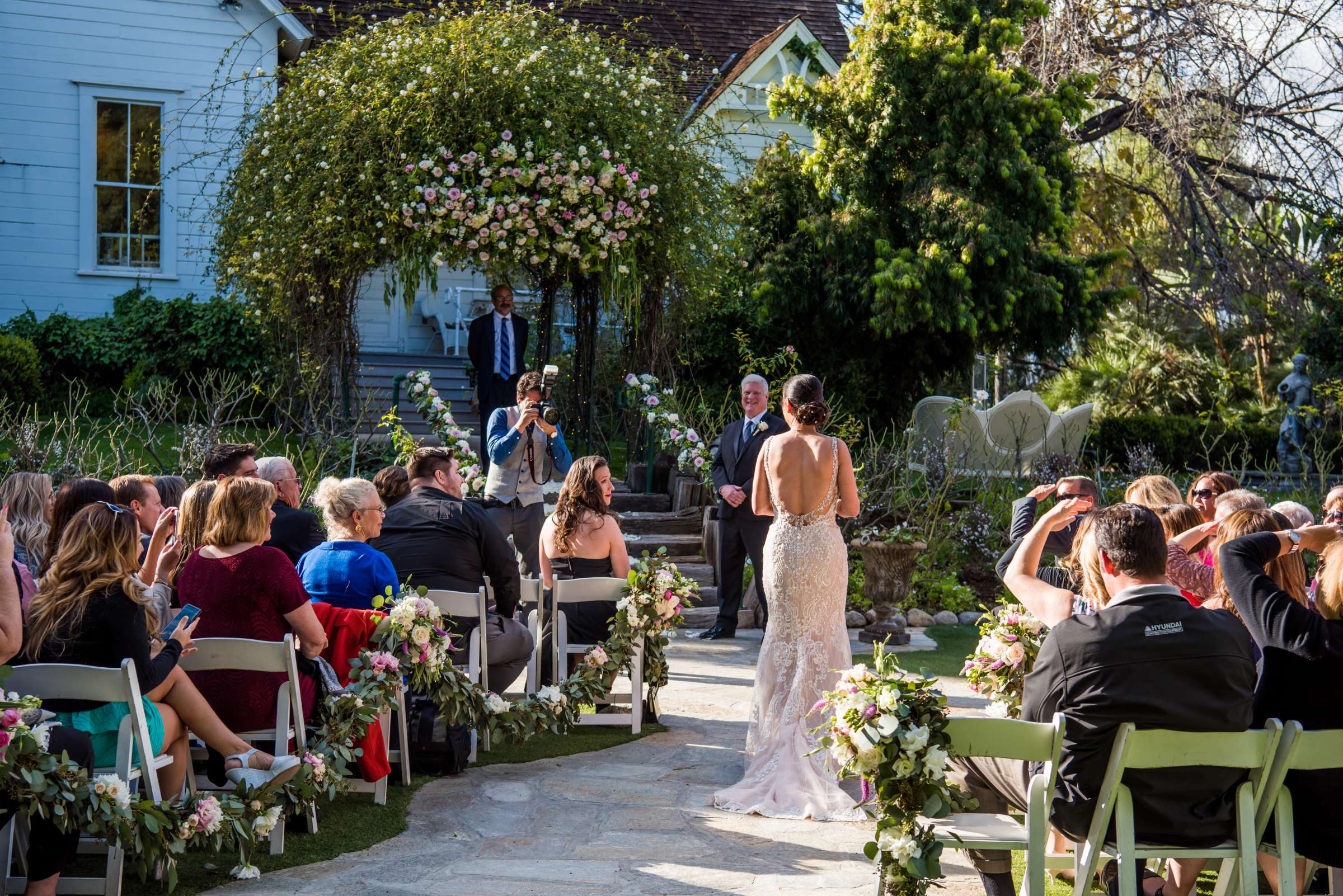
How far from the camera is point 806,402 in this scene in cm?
591

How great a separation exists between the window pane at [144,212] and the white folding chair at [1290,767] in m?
14.7

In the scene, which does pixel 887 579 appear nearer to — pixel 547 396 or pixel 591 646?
pixel 547 396

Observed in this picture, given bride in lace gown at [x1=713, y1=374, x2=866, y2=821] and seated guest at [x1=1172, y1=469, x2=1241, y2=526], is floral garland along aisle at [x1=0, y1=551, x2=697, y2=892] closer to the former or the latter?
bride in lace gown at [x1=713, y1=374, x2=866, y2=821]

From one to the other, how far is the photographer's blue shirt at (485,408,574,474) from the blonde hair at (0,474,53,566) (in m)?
3.37

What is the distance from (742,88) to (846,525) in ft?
30.3


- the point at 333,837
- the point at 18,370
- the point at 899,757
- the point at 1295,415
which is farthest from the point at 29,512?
the point at 1295,415

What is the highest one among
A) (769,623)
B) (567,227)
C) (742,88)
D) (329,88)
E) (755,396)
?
(742,88)

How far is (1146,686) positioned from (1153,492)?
80.7 inches

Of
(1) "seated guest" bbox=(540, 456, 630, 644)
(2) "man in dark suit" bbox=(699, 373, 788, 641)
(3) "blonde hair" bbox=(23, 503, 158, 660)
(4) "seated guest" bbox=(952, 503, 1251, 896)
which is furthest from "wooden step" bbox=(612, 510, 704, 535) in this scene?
(4) "seated guest" bbox=(952, 503, 1251, 896)

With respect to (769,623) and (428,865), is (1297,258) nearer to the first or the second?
(769,623)

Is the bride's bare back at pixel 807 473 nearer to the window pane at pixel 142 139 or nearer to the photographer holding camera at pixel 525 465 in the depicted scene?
the photographer holding camera at pixel 525 465

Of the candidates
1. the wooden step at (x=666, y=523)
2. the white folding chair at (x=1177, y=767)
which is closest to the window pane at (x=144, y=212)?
the wooden step at (x=666, y=523)

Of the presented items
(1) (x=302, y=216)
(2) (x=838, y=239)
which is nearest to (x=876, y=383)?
(2) (x=838, y=239)

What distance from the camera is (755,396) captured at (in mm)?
9117
